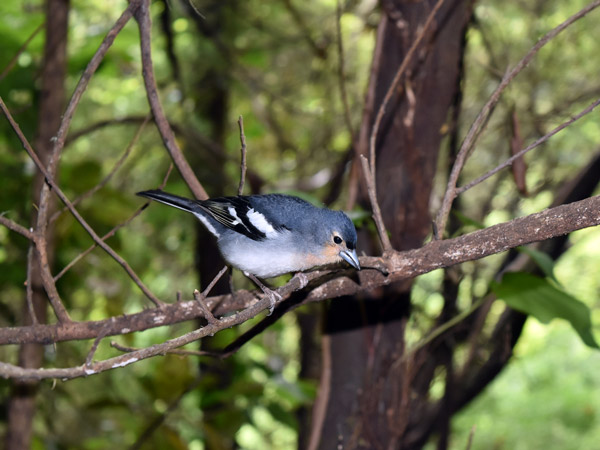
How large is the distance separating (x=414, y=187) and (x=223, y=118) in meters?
3.31

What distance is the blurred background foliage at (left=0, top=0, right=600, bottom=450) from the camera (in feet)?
13.6

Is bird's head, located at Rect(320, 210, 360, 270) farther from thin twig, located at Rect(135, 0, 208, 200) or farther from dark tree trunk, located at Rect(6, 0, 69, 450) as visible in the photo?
dark tree trunk, located at Rect(6, 0, 69, 450)

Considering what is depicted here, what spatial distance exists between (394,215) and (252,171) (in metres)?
1.78

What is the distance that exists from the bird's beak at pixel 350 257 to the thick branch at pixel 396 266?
101mm

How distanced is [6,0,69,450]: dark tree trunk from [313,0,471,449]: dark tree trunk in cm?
159

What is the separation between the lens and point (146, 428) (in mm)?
3914

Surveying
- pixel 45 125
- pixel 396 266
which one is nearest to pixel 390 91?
pixel 396 266

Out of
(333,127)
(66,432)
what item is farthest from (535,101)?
(66,432)

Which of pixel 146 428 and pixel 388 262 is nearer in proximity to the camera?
pixel 388 262

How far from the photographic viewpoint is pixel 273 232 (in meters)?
2.99

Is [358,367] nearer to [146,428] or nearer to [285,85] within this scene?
[146,428]

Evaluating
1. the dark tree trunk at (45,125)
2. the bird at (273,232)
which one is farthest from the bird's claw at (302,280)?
the dark tree trunk at (45,125)

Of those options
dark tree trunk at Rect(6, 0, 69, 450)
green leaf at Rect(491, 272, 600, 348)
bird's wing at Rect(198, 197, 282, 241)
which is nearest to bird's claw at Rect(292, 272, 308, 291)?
bird's wing at Rect(198, 197, 282, 241)

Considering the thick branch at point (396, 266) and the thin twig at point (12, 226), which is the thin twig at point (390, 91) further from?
the thin twig at point (12, 226)
